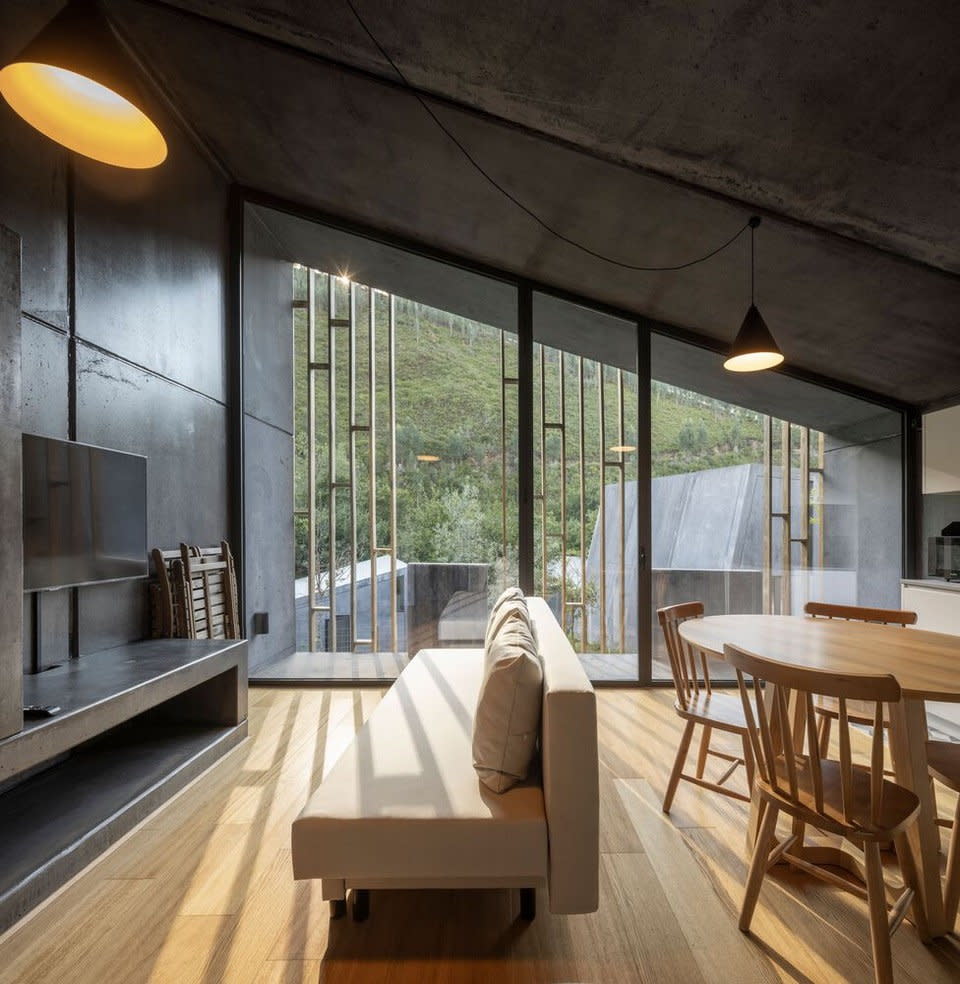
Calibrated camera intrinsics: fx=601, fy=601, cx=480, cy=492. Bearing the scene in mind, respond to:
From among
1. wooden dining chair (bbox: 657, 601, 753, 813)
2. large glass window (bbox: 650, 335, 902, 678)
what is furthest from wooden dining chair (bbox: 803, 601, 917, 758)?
large glass window (bbox: 650, 335, 902, 678)

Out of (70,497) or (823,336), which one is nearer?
(70,497)

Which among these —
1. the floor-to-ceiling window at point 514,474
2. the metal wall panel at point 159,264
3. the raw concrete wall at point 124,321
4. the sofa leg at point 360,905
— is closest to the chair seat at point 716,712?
the sofa leg at point 360,905

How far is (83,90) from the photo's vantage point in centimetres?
203

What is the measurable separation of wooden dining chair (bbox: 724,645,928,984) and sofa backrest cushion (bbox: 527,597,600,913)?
53cm

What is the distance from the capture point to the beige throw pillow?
1838mm

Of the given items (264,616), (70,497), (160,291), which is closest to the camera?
(70,497)

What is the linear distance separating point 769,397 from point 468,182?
260 centimetres

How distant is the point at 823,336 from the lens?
12.8 feet

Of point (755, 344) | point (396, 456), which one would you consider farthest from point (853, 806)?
point (396, 456)

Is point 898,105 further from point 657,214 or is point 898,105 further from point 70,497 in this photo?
point 70,497

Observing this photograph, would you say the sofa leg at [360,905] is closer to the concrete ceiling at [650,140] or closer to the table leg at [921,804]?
→ the table leg at [921,804]

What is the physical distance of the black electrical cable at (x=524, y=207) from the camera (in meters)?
3.00

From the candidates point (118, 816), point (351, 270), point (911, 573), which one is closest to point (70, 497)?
point (118, 816)

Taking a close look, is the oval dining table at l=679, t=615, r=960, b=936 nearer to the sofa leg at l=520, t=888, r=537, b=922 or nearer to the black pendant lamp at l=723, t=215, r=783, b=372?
the sofa leg at l=520, t=888, r=537, b=922
